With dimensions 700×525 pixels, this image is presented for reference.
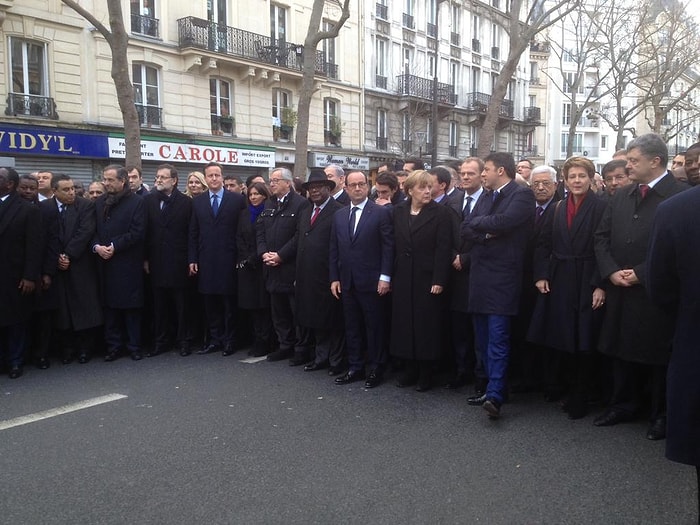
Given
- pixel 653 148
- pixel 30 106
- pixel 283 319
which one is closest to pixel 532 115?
pixel 30 106

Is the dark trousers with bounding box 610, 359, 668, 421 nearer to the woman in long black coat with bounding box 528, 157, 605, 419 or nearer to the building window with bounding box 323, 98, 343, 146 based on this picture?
the woman in long black coat with bounding box 528, 157, 605, 419

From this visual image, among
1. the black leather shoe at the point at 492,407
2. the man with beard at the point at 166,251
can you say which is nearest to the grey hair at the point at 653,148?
the black leather shoe at the point at 492,407

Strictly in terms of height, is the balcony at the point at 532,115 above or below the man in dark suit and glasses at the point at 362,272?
above

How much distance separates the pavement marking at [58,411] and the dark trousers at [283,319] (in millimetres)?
2018

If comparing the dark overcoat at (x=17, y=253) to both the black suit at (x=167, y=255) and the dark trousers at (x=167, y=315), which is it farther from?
the dark trousers at (x=167, y=315)

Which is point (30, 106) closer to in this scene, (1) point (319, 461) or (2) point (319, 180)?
(2) point (319, 180)

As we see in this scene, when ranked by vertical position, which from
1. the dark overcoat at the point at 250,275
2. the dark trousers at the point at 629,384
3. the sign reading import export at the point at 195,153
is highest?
the sign reading import export at the point at 195,153

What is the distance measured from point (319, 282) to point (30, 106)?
635 inches

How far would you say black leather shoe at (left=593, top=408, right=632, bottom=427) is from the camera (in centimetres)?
496

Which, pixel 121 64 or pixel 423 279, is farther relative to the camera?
pixel 121 64

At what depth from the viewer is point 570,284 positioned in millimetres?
5191

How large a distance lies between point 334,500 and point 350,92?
2865cm

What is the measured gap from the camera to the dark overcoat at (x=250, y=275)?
7336 mm

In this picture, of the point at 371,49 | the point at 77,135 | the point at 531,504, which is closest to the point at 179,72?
the point at 77,135
